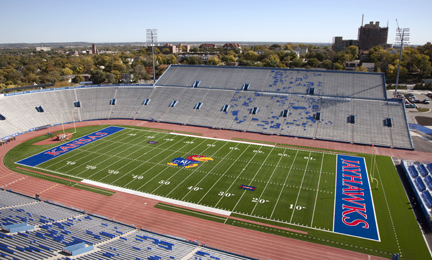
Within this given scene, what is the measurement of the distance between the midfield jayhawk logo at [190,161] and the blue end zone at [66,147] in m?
15.4

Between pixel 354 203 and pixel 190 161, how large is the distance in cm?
1763

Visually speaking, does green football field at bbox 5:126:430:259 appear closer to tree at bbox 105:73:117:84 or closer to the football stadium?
the football stadium

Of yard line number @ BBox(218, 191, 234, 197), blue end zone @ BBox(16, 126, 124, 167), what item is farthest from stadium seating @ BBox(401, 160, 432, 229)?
blue end zone @ BBox(16, 126, 124, 167)

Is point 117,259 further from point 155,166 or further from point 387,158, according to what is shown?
point 387,158

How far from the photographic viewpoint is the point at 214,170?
3025cm

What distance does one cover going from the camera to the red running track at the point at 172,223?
18641mm

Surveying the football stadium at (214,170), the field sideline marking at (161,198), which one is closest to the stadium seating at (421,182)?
the football stadium at (214,170)

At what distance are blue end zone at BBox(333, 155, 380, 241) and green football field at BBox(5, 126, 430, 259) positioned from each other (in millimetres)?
530

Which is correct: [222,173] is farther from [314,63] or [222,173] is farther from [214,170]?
[314,63]

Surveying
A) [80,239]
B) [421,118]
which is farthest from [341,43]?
[80,239]

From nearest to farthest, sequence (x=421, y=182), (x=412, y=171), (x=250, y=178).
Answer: (x=421, y=182), (x=250, y=178), (x=412, y=171)

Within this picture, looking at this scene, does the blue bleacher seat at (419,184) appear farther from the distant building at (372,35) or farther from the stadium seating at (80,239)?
the distant building at (372,35)

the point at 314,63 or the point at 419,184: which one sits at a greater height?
the point at 314,63

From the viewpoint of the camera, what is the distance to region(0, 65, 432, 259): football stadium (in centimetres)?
1864
